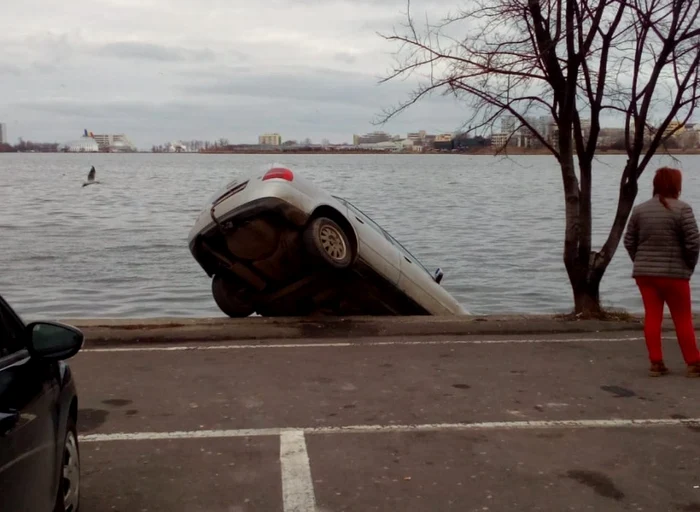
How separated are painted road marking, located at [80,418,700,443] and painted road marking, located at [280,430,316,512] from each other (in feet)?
0.53

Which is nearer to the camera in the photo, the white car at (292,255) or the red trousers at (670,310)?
the red trousers at (670,310)

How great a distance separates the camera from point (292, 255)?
9.82 metres

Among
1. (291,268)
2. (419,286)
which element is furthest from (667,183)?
(419,286)

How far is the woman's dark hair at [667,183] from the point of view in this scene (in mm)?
7215

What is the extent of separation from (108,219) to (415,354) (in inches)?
1164

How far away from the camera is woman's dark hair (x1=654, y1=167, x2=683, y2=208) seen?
7.21m

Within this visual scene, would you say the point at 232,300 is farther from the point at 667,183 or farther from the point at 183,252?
the point at 183,252

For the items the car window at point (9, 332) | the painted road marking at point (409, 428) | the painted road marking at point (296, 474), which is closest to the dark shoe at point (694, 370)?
the painted road marking at point (409, 428)

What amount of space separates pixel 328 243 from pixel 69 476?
19.2 ft

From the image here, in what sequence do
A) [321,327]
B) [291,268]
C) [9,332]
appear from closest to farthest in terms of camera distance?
[9,332] < [321,327] < [291,268]

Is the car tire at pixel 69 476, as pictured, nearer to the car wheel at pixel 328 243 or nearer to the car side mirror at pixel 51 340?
the car side mirror at pixel 51 340

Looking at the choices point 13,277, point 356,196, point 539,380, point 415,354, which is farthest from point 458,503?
point 356,196

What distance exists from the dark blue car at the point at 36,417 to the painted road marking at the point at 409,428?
4.95 ft

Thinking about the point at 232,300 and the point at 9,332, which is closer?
the point at 9,332
